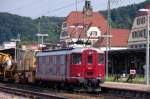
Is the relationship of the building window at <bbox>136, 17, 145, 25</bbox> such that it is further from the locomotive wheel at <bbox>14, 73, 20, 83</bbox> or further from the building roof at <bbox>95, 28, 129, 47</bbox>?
the locomotive wheel at <bbox>14, 73, 20, 83</bbox>

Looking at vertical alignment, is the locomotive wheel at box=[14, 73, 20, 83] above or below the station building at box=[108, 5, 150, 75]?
below

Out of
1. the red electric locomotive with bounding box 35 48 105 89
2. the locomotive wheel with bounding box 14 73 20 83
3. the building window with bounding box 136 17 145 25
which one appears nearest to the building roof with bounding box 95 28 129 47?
the building window with bounding box 136 17 145 25

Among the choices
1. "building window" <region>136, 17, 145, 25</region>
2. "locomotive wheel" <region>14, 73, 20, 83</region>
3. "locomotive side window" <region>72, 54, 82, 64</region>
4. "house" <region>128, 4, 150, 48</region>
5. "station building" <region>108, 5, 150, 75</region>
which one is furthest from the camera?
"building window" <region>136, 17, 145, 25</region>

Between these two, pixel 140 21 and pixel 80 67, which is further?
pixel 140 21

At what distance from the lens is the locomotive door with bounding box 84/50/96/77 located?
3253 cm

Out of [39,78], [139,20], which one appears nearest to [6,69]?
[39,78]

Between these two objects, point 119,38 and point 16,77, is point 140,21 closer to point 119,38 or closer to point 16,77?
point 119,38

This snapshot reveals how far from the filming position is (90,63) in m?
32.9

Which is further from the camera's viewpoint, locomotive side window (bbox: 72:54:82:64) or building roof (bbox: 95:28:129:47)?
building roof (bbox: 95:28:129:47)

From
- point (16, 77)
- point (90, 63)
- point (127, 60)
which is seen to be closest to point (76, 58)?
point (90, 63)

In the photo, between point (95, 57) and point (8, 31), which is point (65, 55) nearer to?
point (95, 57)

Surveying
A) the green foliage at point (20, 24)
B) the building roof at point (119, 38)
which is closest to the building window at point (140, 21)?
the building roof at point (119, 38)

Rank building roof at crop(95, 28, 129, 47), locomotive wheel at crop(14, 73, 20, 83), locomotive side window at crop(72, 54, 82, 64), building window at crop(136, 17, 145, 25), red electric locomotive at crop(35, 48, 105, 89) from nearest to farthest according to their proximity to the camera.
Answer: red electric locomotive at crop(35, 48, 105, 89), locomotive side window at crop(72, 54, 82, 64), locomotive wheel at crop(14, 73, 20, 83), building window at crop(136, 17, 145, 25), building roof at crop(95, 28, 129, 47)

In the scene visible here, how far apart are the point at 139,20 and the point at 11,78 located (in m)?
75.0
